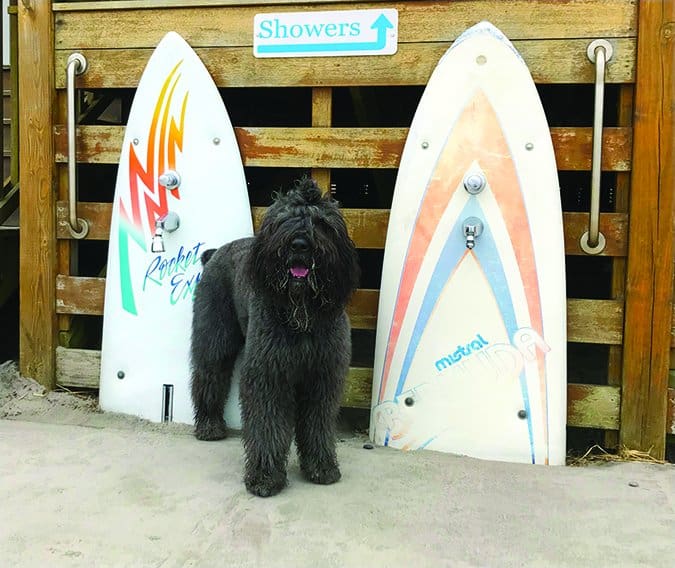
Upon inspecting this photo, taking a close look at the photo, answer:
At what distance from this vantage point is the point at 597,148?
2670mm

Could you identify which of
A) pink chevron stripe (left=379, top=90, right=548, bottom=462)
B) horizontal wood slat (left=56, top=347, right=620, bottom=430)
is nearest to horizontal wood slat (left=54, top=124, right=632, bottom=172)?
pink chevron stripe (left=379, top=90, right=548, bottom=462)

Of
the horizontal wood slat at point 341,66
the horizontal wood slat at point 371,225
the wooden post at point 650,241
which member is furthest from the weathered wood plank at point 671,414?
the horizontal wood slat at point 341,66

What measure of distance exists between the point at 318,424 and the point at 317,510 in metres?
0.35

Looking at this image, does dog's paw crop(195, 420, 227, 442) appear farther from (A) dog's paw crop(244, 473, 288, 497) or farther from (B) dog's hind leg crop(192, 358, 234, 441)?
(A) dog's paw crop(244, 473, 288, 497)

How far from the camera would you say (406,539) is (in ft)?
6.40

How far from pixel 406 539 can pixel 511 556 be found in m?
0.30

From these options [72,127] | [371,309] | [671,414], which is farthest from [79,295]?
[671,414]

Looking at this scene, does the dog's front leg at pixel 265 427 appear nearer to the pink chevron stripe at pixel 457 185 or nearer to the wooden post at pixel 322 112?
the pink chevron stripe at pixel 457 185

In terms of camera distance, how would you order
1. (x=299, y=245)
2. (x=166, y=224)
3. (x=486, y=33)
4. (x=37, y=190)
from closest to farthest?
(x=299, y=245), (x=486, y=33), (x=166, y=224), (x=37, y=190)

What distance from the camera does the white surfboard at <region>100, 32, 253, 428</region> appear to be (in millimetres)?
3117

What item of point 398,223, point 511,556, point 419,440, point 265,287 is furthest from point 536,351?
point 265,287

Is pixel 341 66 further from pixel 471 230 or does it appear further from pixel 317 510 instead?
pixel 317 510

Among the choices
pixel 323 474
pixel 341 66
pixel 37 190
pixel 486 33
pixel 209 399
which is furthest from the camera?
pixel 37 190

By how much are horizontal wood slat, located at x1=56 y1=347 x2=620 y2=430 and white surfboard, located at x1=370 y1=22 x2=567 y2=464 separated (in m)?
0.18
